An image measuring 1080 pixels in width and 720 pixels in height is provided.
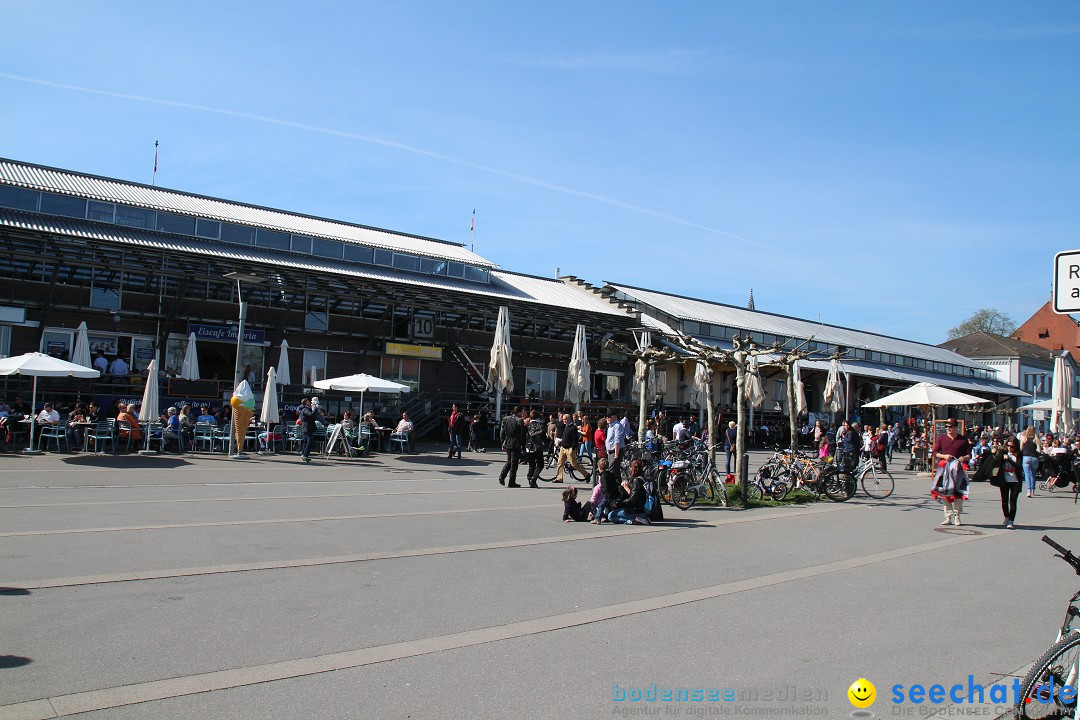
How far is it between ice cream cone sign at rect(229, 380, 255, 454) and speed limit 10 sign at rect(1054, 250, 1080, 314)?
19.1 m

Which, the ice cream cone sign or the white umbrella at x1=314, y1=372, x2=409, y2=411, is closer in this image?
the ice cream cone sign

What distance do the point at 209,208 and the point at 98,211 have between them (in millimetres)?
4778

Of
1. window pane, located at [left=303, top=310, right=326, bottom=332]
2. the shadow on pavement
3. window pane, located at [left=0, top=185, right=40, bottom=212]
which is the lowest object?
the shadow on pavement

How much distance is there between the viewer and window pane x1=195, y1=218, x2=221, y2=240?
29.8 metres

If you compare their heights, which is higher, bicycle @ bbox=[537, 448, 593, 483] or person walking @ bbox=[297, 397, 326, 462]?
person walking @ bbox=[297, 397, 326, 462]

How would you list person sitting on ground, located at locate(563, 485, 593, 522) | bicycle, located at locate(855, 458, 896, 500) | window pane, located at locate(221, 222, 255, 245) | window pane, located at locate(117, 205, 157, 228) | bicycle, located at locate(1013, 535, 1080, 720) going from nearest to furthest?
bicycle, located at locate(1013, 535, 1080, 720) → person sitting on ground, located at locate(563, 485, 593, 522) → bicycle, located at locate(855, 458, 896, 500) → window pane, located at locate(117, 205, 157, 228) → window pane, located at locate(221, 222, 255, 245)

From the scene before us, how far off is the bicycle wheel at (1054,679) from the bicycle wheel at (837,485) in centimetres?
1381

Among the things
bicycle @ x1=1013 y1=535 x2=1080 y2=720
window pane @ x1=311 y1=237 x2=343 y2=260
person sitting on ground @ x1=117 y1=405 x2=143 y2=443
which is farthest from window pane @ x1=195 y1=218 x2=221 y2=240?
bicycle @ x1=1013 y1=535 x2=1080 y2=720

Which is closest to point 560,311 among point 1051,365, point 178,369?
point 178,369

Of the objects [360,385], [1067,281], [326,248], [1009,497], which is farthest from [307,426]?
[1067,281]

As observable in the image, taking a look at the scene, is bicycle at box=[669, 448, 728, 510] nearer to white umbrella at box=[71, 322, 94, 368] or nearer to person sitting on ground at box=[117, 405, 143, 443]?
person sitting on ground at box=[117, 405, 143, 443]

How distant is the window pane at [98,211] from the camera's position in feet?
90.8

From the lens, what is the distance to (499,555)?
10.0 metres

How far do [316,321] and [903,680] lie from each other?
26339 mm
